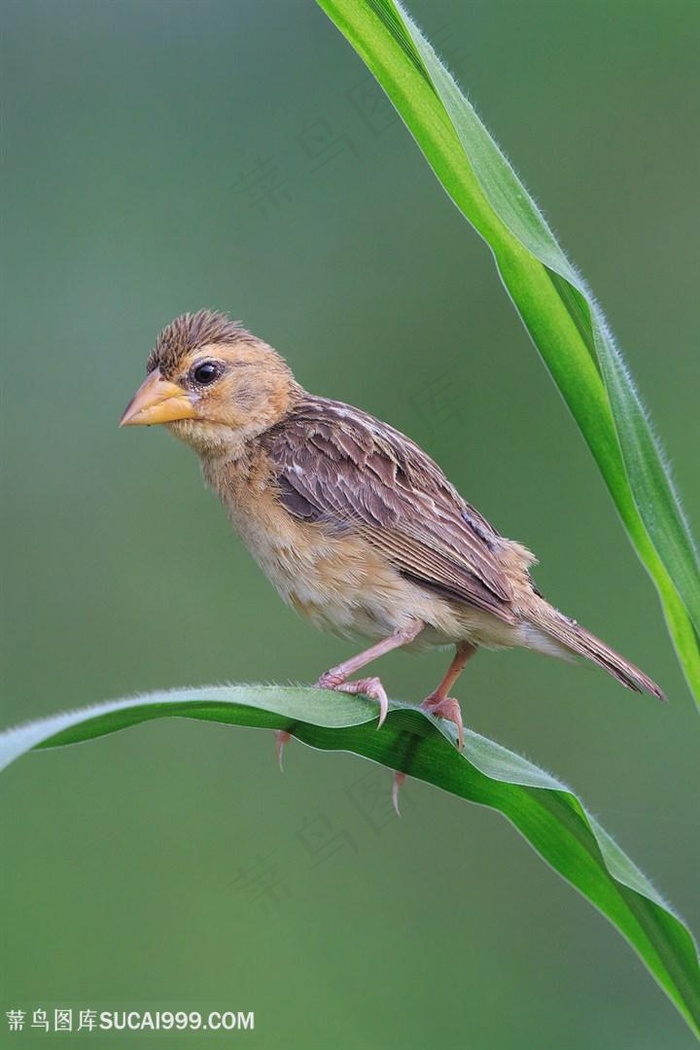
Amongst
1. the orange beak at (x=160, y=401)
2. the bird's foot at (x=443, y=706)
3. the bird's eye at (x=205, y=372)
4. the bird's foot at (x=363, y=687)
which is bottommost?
the bird's foot at (x=363, y=687)

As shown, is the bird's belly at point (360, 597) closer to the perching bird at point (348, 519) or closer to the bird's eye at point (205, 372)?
the perching bird at point (348, 519)

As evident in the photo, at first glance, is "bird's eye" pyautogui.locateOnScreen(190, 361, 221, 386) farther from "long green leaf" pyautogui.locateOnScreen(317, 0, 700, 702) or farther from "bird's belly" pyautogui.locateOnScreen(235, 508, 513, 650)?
"long green leaf" pyautogui.locateOnScreen(317, 0, 700, 702)

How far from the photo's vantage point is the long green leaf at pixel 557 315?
1710 millimetres

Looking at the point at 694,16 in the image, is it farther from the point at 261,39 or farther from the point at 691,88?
the point at 261,39

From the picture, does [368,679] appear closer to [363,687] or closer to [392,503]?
[363,687]

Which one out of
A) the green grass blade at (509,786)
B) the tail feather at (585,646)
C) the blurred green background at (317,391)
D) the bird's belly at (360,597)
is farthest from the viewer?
the blurred green background at (317,391)

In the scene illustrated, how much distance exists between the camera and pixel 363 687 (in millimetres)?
2129

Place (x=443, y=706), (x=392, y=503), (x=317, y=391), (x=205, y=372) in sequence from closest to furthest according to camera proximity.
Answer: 1. (x=443, y=706)
2. (x=392, y=503)
3. (x=205, y=372)
4. (x=317, y=391)

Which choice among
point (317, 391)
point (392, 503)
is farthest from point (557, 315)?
point (317, 391)

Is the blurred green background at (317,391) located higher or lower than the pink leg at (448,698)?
higher

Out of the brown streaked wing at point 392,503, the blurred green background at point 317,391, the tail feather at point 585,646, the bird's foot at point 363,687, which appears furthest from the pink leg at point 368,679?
the blurred green background at point 317,391

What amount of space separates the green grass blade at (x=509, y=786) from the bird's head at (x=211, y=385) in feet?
3.25

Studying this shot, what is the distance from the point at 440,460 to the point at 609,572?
861 mm

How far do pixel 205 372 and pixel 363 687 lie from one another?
0.92 metres
